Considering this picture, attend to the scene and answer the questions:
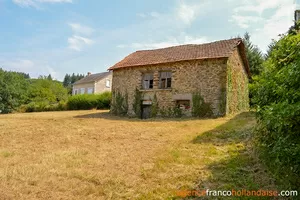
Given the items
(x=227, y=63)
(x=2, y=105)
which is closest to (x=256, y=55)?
(x=227, y=63)

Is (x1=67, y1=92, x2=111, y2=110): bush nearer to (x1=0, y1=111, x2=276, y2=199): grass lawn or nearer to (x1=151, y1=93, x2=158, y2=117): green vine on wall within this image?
(x1=151, y1=93, x2=158, y2=117): green vine on wall

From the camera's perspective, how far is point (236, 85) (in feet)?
50.5

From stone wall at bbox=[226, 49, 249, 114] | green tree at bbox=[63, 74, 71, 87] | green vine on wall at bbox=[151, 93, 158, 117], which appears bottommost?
green vine on wall at bbox=[151, 93, 158, 117]

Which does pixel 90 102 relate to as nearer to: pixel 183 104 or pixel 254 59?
pixel 183 104

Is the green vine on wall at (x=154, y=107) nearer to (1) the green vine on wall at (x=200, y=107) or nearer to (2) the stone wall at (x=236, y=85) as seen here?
(1) the green vine on wall at (x=200, y=107)

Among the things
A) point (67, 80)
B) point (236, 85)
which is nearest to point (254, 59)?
point (236, 85)

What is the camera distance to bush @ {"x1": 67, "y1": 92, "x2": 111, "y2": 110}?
2406 centimetres

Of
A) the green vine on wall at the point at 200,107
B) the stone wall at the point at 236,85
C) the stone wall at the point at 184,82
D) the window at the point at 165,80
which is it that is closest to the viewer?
the stone wall at the point at 184,82

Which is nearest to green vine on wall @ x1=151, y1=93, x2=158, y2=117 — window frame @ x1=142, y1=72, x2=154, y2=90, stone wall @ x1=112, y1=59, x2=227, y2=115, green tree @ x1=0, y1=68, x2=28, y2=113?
stone wall @ x1=112, y1=59, x2=227, y2=115

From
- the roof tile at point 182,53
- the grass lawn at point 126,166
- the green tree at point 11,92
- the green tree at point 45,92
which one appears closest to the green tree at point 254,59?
the roof tile at point 182,53

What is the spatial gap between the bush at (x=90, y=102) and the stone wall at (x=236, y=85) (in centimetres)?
1331

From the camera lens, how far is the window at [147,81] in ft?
52.5

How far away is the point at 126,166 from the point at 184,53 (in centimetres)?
1211

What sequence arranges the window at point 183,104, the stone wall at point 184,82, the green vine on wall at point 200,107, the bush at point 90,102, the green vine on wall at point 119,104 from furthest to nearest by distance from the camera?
the bush at point 90,102 → the green vine on wall at point 119,104 → the window at point 183,104 → the green vine on wall at point 200,107 → the stone wall at point 184,82
